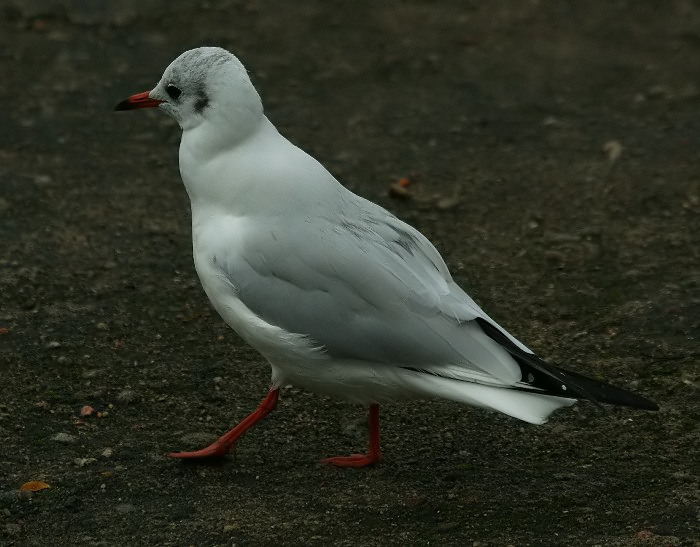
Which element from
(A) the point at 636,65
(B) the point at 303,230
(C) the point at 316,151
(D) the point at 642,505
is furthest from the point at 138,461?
(A) the point at 636,65

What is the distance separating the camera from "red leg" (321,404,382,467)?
3982 mm

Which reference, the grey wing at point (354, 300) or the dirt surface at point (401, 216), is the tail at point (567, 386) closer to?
the grey wing at point (354, 300)

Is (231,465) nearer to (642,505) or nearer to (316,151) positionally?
(642,505)

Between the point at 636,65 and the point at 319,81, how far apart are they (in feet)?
6.27

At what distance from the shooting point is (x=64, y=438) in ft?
13.3

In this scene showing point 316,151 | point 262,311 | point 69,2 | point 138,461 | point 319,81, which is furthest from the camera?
point 69,2

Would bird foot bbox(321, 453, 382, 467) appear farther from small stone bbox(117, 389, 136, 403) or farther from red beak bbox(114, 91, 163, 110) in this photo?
red beak bbox(114, 91, 163, 110)

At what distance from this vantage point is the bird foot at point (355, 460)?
398 cm

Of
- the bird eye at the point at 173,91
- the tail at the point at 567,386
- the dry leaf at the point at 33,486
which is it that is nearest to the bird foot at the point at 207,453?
the dry leaf at the point at 33,486

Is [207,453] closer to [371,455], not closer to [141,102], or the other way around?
[371,455]

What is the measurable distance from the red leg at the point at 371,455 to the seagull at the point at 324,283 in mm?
139

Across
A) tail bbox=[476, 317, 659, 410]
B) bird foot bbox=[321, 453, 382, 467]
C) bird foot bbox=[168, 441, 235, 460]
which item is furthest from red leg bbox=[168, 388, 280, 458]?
tail bbox=[476, 317, 659, 410]

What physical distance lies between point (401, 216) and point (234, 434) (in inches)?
77.9

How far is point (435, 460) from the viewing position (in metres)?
4.04
